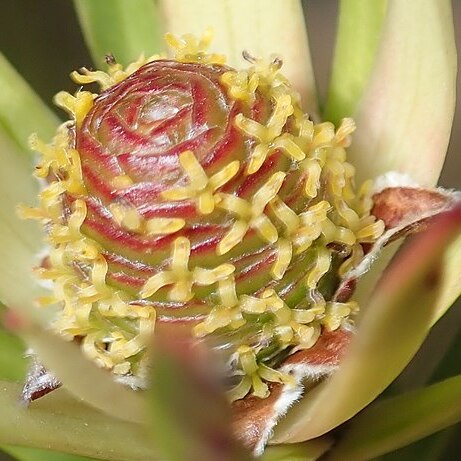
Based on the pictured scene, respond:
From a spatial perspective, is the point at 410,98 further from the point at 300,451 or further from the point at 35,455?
the point at 35,455

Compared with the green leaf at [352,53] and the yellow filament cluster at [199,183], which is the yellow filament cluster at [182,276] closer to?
the yellow filament cluster at [199,183]

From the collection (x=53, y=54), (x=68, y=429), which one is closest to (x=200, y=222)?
(x=68, y=429)

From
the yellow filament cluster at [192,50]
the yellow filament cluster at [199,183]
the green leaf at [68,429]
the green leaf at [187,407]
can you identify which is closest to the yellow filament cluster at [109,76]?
the yellow filament cluster at [192,50]

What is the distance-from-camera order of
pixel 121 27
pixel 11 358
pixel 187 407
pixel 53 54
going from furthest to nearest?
pixel 53 54
pixel 121 27
pixel 11 358
pixel 187 407

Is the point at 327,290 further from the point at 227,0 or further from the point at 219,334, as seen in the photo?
the point at 227,0

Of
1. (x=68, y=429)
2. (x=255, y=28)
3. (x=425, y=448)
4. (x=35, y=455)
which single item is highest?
(x=255, y=28)

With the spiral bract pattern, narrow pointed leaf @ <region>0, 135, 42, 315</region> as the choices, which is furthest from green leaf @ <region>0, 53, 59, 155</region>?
the spiral bract pattern
